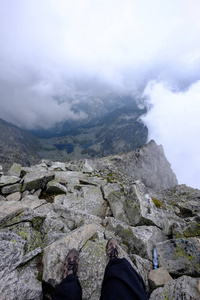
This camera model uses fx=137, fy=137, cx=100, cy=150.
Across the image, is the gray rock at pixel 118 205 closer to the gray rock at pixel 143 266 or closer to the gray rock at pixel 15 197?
the gray rock at pixel 143 266

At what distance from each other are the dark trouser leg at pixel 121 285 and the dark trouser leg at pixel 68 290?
99 centimetres

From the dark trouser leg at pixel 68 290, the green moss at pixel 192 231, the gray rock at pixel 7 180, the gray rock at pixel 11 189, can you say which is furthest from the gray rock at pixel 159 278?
the gray rock at pixel 7 180

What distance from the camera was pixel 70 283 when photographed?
195 inches

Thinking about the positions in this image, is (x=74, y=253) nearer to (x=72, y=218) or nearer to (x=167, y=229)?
(x=72, y=218)

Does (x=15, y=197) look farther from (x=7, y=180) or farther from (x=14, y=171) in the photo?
(x=14, y=171)

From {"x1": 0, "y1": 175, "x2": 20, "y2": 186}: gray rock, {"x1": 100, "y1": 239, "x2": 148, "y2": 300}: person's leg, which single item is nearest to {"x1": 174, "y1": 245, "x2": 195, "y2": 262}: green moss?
{"x1": 100, "y1": 239, "x2": 148, "y2": 300}: person's leg


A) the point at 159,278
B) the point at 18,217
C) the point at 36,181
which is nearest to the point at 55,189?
the point at 36,181

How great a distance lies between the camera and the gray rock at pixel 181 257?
6820 millimetres

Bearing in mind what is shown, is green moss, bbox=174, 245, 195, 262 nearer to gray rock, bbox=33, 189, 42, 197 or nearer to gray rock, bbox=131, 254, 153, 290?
gray rock, bbox=131, 254, 153, 290

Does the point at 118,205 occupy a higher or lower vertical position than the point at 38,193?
higher

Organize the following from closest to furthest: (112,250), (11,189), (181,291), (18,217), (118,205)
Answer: (181,291)
(112,250)
(18,217)
(118,205)
(11,189)

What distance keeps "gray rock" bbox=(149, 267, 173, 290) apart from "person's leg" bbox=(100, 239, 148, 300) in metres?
2.28

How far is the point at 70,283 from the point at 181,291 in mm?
3908

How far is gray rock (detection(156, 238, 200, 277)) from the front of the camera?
269 inches
